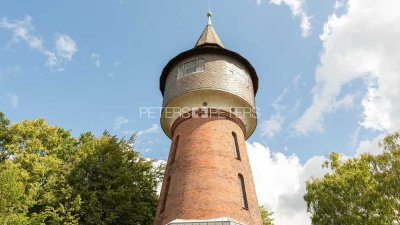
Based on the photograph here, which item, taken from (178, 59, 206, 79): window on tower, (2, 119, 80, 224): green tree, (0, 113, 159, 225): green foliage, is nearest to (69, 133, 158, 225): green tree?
(0, 113, 159, 225): green foliage

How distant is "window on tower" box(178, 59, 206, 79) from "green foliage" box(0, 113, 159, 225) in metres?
6.49

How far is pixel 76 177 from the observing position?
1953 cm

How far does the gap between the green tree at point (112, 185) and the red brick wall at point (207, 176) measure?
4.90 meters

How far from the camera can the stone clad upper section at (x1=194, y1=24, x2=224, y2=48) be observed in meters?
19.6

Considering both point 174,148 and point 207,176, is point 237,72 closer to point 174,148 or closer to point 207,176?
point 174,148

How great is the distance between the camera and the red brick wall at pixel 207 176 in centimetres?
1338

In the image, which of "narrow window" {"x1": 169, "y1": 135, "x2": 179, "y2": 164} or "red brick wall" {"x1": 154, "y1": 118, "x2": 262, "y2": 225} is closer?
"red brick wall" {"x1": 154, "y1": 118, "x2": 262, "y2": 225}

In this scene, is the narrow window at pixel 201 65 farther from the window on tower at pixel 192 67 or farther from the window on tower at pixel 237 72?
the window on tower at pixel 237 72

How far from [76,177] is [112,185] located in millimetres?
1876

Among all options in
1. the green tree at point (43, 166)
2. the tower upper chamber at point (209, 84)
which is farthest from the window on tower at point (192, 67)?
the green tree at point (43, 166)

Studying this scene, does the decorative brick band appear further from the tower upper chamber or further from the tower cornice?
the tower cornice

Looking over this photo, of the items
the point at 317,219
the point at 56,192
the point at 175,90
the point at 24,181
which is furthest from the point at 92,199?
the point at 317,219

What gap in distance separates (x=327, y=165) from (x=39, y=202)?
14706 mm

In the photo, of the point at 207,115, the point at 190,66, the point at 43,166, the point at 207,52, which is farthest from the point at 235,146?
the point at 43,166
